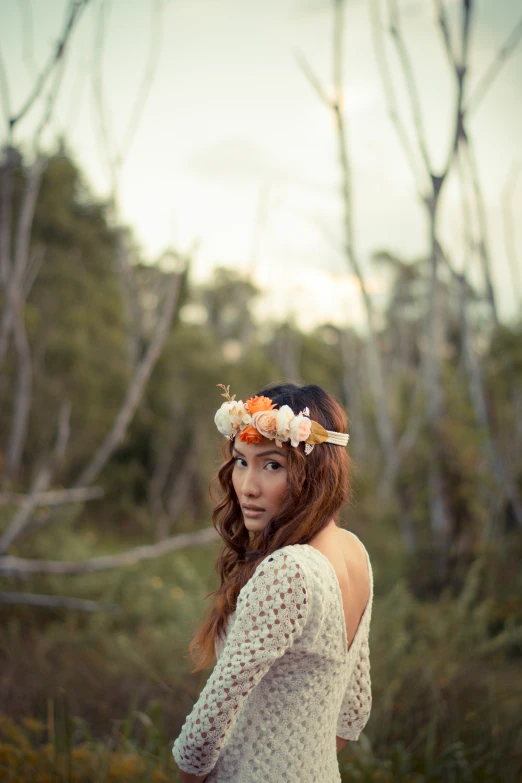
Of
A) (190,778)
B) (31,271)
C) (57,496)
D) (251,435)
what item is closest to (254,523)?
(251,435)

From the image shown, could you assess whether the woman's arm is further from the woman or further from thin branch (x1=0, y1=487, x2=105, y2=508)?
thin branch (x1=0, y1=487, x2=105, y2=508)

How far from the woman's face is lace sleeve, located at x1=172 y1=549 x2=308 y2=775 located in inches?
6.8

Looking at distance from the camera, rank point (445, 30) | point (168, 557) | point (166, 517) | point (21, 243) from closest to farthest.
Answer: point (21, 243) < point (445, 30) < point (168, 557) < point (166, 517)

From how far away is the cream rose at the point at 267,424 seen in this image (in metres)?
1.41

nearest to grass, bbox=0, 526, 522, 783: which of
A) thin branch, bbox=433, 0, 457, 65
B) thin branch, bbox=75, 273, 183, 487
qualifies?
thin branch, bbox=75, 273, 183, 487

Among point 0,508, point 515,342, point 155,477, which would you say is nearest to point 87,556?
point 0,508

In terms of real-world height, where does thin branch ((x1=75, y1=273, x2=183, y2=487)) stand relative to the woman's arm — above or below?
above

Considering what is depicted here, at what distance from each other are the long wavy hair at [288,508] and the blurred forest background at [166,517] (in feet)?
0.91

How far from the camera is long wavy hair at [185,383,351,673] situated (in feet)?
4.68

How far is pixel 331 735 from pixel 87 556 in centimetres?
506

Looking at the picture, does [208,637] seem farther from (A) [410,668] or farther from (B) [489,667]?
(B) [489,667]

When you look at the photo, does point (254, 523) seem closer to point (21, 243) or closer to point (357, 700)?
point (357, 700)

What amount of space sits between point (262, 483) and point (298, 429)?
0.15 m

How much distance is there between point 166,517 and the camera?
12008 mm
